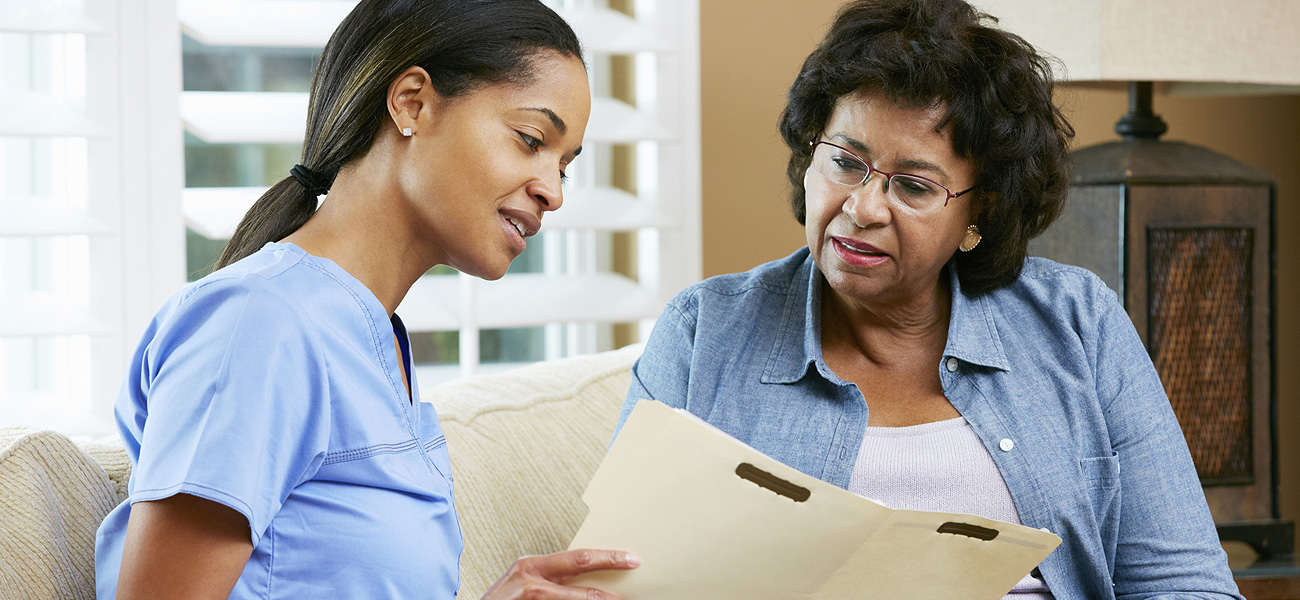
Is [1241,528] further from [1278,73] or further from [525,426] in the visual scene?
[525,426]

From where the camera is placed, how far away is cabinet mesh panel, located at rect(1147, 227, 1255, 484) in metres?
1.78

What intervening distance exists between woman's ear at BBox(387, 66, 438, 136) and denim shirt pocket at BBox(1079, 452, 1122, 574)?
0.85 metres

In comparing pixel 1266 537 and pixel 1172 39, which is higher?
pixel 1172 39

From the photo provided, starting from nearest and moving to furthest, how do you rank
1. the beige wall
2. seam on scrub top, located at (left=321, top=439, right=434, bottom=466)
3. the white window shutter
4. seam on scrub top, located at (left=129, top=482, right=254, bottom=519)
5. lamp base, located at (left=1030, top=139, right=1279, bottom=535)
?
seam on scrub top, located at (left=129, top=482, right=254, bottom=519)
seam on scrub top, located at (left=321, top=439, right=434, bottom=466)
the white window shutter
lamp base, located at (left=1030, top=139, right=1279, bottom=535)
the beige wall

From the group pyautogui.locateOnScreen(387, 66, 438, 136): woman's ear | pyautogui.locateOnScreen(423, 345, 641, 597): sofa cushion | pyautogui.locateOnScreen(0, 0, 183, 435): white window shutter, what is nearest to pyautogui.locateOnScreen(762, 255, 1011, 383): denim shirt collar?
pyautogui.locateOnScreen(423, 345, 641, 597): sofa cushion

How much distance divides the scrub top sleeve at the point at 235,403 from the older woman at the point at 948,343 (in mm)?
605

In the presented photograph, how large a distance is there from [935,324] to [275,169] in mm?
1259

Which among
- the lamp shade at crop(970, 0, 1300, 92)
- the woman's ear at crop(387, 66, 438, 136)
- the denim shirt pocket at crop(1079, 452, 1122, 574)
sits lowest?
the denim shirt pocket at crop(1079, 452, 1122, 574)

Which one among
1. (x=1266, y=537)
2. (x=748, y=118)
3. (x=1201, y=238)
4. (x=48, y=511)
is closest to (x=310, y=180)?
(x=48, y=511)

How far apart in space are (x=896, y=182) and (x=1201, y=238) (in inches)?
32.0

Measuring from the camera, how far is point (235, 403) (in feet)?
2.39

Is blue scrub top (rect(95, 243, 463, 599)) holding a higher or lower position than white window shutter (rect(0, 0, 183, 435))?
lower

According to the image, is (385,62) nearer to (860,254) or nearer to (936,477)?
(860,254)

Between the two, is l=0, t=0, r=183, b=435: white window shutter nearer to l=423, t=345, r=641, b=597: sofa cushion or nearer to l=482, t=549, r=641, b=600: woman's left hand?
l=423, t=345, r=641, b=597: sofa cushion
